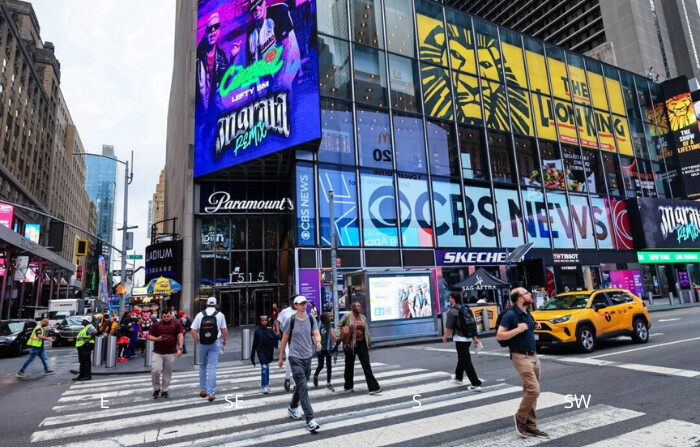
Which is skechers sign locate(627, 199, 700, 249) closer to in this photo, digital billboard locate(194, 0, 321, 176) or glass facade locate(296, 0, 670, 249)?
glass facade locate(296, 0, 670, 249)

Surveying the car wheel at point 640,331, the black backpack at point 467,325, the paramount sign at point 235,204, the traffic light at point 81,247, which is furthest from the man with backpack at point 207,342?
the paramount sign at point 235,204

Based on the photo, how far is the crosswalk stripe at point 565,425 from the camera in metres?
4.92

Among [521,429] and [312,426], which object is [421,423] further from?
[312,426]

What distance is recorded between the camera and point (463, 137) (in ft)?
98.9

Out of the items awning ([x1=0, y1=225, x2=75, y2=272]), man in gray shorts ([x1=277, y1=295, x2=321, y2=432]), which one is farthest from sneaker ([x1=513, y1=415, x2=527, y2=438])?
awning ([x1=0, y1=225, x2=75, y2=272])

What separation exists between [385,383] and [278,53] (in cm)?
2246

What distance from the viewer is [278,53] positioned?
2555 cm

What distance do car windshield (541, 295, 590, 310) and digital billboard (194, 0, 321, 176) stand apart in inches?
599

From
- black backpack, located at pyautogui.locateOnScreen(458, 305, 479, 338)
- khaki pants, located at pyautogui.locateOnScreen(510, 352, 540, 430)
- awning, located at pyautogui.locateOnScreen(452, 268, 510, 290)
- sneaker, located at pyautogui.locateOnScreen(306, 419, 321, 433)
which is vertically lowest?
sneaker, located at pyautogui.locateOnScreen(306, 419, 321, 433)

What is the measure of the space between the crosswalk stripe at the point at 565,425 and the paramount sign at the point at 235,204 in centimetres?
2364

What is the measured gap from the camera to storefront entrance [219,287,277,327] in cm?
2845

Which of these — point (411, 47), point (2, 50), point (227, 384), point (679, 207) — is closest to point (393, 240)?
point (411, 47)

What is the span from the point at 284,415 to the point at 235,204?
23092 mm

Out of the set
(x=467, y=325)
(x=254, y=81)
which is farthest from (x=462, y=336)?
(x=254, y=81)
